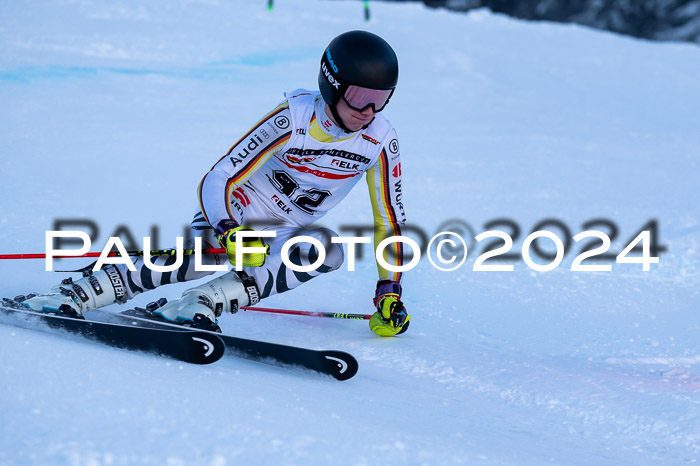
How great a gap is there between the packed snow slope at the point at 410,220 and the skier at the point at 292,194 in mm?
302

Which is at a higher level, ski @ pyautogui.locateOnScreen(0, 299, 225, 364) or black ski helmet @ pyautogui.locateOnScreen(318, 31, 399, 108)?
black ski helmet @ pyautogui.locateOnScreen(318, 31, 399, 108)

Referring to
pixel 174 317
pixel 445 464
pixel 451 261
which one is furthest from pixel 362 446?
pixel 451 261

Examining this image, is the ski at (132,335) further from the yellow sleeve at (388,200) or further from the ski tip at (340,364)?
the yellow sleeve at (388,200)

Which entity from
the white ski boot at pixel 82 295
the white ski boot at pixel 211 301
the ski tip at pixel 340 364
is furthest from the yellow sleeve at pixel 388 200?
the white ski boot at pixel 82 295

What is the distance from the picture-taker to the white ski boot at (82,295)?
3.10 m

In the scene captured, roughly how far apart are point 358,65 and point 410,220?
10.4 ft

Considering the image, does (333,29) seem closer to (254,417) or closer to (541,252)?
(541,252)

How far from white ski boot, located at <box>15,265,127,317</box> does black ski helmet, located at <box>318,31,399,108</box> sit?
112 cm

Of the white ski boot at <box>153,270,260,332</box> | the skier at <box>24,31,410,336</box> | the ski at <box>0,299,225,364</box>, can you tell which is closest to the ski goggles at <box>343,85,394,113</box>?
the skier at <box>24,31,410,336</box>

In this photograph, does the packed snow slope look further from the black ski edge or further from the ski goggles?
the ski goggles

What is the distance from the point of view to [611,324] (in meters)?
4.32

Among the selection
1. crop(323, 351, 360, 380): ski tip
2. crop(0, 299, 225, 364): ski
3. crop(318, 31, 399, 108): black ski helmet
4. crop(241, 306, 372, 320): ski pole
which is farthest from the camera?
crop(241, 306, 372, 320): ski pole

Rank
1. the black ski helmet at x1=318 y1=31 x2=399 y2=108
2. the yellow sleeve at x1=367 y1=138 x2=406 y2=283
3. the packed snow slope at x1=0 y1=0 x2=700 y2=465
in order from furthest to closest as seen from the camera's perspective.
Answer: the yellow sleeve at x1=367 y1=138 x2=406 y2=283, the black ski helmet at x1=318 y1=31 x2=399 y2=108, the packed snow slope at x1=0 y1=0 x2=700 y2=465

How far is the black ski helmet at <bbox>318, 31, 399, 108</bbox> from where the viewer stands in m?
3.07
